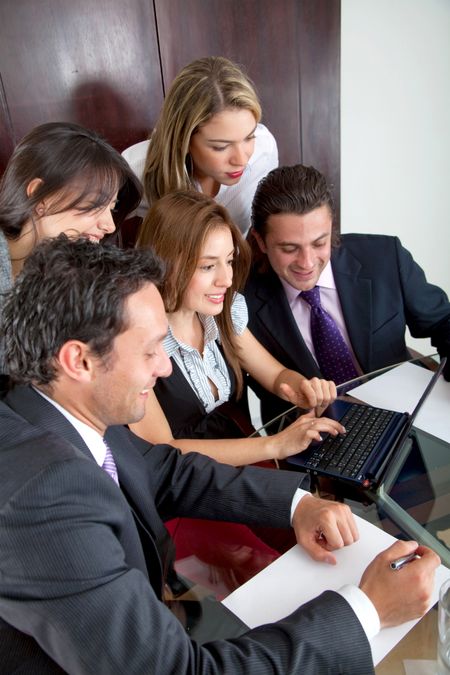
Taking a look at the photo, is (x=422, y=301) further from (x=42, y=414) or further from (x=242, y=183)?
(x=42, y=414)

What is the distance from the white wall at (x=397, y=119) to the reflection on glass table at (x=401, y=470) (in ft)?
6.49

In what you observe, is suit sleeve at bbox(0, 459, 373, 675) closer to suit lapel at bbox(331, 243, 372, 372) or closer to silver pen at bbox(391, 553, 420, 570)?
silver pen at bbox(391, 553, 420, 570)

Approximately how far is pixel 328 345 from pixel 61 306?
1.20m

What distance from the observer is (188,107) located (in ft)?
5.82

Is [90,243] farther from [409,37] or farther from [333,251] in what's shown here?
[409,37]

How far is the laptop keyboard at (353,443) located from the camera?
4.20ft

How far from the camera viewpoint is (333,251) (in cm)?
194

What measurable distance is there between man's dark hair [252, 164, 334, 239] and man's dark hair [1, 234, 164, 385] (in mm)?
882

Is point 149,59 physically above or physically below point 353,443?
above

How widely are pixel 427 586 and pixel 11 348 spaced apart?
81 centimetres

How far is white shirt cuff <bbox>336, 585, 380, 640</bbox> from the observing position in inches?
33.9

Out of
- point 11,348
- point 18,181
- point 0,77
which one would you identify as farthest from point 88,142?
point 0,77

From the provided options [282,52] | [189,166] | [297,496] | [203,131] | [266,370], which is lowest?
[266,370]

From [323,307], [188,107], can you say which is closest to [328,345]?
[323,307]
